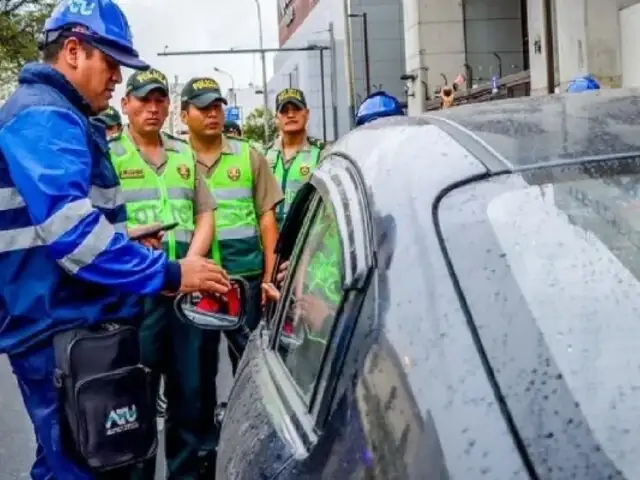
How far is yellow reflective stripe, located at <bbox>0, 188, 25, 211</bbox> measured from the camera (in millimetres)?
3043

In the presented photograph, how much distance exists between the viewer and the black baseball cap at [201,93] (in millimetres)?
5410

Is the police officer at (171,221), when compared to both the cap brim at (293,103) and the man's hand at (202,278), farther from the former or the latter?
the cap brim at (293,103)

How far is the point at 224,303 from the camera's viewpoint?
11.2ft

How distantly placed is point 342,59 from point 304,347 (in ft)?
160

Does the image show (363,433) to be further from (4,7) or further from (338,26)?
(338,26)

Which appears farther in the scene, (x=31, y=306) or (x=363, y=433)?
(x=31, y=306)

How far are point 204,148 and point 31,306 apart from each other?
8.24 feet

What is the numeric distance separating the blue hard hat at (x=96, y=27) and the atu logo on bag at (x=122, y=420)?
1.05 metres

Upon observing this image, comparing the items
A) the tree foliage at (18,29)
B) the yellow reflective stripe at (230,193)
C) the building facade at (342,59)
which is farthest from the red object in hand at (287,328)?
the building facade at (342,59)

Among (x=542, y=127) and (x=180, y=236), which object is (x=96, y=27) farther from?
(x=180, y=236)

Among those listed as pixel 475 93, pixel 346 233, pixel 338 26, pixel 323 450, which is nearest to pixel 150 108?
pixel 346 233

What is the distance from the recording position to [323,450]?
173cm

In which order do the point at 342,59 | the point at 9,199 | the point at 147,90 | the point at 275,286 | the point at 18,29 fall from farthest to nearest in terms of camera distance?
the point at 342,59 → the point at 18,29 → the point at 147,90 → the point at 275,286 → the point at 9,199

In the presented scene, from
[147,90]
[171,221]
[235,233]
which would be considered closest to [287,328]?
[171,221]
